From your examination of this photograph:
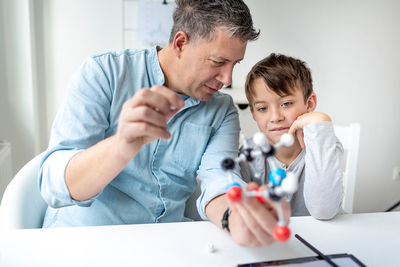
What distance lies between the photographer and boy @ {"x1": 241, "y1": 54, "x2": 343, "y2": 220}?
87 cm

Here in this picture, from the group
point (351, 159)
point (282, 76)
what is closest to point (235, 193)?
point (282, 76)

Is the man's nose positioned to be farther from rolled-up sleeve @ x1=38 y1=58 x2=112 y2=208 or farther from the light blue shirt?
rolled-up sleeve @ x1=38 y1=58 x2=112 y2=208

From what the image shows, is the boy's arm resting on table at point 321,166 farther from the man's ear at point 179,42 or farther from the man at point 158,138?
the man's ear at point 179,42

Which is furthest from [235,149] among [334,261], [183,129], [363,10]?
[363,10]

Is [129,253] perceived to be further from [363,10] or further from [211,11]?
[363,10]

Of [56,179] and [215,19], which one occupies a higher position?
[215,19]

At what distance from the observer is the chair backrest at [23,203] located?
825mm

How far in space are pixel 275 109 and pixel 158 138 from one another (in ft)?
1.54

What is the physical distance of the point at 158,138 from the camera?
78cm

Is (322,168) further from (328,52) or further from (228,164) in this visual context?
(328,52)

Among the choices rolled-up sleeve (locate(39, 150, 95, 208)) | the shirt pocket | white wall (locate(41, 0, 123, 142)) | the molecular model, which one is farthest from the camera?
white wall (locate(41, 0, 123, 142))

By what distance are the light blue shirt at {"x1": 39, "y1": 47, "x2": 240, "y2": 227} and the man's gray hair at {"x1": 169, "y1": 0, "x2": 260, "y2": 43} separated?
0.16 metres

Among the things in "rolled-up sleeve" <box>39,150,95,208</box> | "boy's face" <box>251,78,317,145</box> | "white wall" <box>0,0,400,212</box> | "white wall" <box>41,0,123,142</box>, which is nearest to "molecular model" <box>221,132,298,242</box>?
"rolled-up sleeve" <box>39,150,95,208</box>

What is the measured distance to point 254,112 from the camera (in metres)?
1.17
